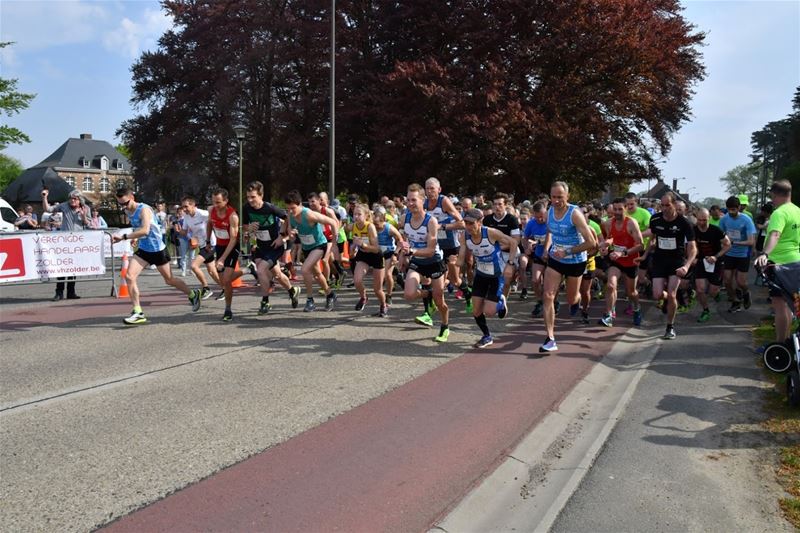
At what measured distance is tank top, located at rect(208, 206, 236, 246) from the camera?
10.5 meters

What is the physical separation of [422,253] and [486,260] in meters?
1.00

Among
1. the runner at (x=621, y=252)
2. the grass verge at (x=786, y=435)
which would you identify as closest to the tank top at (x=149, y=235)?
the runner at (x=621, y=252)

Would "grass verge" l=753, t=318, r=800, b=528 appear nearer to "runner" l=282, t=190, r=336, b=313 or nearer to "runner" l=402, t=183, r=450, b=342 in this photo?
"runner" l=402, t=183, r=450, b=342

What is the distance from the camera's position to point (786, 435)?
5.25 meters

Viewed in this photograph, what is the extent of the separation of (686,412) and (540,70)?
76.8 feet

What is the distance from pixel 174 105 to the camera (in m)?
36.1

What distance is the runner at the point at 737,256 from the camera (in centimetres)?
1191

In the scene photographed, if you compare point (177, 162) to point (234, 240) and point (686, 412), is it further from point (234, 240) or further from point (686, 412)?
point (686, 412)

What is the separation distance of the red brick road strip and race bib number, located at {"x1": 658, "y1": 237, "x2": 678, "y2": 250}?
138 inches

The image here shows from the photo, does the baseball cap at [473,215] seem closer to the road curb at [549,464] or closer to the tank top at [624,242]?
the road curb at [549,464]

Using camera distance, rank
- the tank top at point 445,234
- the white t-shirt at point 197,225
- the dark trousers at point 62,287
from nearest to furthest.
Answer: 1. the tank top at point 445,234
2. the dark trousers at point 62,287
3. the white t-shirt at point 197,225

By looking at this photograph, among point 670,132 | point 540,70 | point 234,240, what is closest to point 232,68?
point 540,70

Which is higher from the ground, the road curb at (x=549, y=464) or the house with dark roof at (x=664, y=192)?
the house with dark roof at (x=664, y=192)

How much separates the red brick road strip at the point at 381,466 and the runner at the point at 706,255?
509 centimetres
